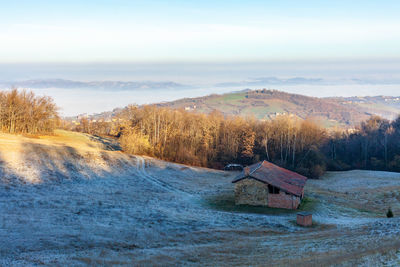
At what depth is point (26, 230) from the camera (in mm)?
26750

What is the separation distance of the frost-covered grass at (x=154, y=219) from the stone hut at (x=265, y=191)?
5.21 ft

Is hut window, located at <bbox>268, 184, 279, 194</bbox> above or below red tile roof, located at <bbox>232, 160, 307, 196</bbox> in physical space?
below

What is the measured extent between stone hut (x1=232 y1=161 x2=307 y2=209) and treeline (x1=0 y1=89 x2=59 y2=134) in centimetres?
5028

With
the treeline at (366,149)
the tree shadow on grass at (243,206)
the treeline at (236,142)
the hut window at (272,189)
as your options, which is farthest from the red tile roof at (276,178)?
the treeline at (366,149)

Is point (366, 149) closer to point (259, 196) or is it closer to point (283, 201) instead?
point (283, 201)

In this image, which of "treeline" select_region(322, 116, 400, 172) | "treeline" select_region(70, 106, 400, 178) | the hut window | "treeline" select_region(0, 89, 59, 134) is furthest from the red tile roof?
"treeline" select_region(0, 89, 59, 134)

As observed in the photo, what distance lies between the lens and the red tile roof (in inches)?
1644

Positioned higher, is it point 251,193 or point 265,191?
point 265,191

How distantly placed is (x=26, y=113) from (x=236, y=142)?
43.1 metres

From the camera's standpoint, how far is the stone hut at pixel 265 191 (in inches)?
1630

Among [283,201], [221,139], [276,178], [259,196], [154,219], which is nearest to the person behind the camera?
[154,219]

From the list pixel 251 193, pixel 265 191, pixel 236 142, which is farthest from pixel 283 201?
pixel 236 142

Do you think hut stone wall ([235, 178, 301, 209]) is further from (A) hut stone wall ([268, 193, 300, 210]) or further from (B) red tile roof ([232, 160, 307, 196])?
(B) red tile roof ([232, 160, 307, 196])

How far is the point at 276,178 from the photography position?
44000 millimetres
